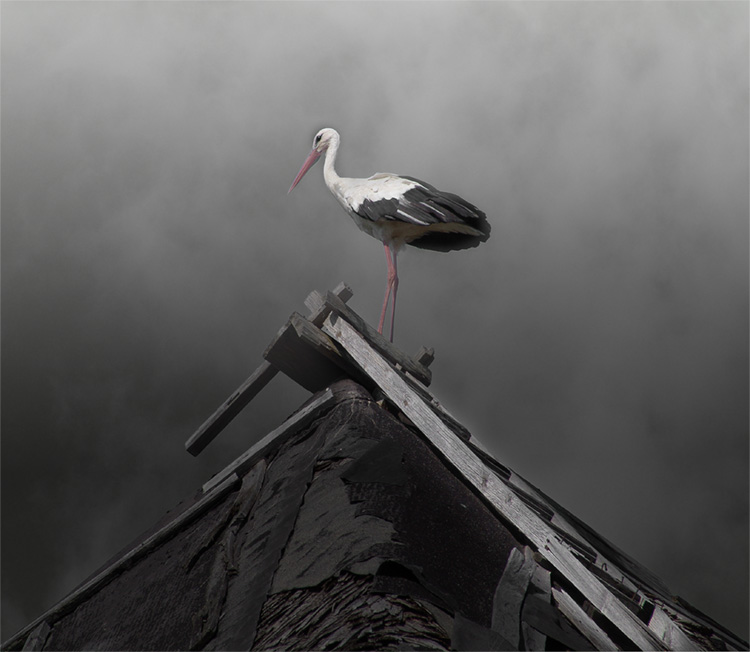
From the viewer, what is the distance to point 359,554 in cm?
375

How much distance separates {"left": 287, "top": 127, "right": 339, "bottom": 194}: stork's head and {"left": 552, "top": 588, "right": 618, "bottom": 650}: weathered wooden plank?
8.84 metres

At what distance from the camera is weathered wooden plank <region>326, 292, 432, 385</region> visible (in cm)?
545

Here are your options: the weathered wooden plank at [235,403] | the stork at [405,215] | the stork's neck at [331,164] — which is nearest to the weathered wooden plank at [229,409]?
the weathered wooden plank at [235,403]

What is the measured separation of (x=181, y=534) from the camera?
540 centimetres

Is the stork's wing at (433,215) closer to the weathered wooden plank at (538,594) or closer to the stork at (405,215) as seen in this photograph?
the stork at (405,215)

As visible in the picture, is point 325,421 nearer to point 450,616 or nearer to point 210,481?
point 210,481

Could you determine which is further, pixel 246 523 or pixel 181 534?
pixel 181 534

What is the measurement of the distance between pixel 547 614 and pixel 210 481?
8.30 feet

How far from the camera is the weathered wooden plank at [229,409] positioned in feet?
19.8

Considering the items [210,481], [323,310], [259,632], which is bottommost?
[259,632]

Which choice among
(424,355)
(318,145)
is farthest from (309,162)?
(424,355)

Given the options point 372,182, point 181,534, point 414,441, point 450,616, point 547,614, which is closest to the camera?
point 450,616

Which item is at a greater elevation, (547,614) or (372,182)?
(372,182)

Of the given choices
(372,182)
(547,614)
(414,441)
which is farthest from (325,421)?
(372,182)
